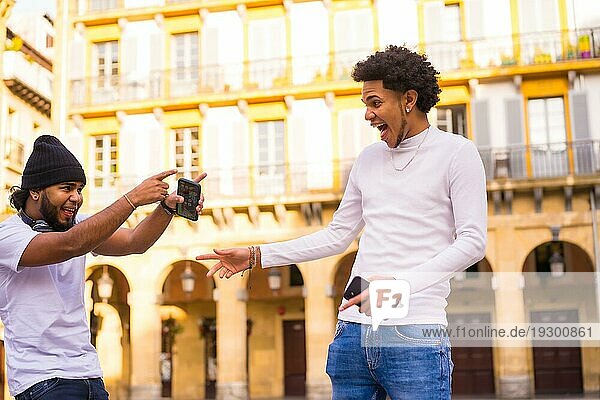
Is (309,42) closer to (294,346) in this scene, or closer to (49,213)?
(294,346)

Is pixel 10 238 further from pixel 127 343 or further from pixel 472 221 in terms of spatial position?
pixel 127 343

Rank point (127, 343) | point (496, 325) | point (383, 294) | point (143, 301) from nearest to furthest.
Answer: point (383, 294) → point (496, 325) → point (143, 301) → point (127, 343)

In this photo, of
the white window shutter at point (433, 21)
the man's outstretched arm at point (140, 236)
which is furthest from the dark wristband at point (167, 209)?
the white window shutter at point (433, 21)

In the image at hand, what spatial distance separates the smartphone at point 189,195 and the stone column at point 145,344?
68.6ft

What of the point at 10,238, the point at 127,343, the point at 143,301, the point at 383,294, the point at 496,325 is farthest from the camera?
the point at 127,343

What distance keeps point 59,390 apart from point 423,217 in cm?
145

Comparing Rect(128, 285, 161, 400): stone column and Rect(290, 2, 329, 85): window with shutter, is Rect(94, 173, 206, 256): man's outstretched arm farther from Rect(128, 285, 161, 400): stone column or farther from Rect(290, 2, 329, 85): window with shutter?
Rect(290, 2, 329, 85): window with shutter

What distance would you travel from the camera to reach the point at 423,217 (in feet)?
9.98

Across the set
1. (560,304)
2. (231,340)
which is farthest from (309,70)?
(560,304)

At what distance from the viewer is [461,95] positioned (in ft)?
78.5

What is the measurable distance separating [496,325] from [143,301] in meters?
9.25

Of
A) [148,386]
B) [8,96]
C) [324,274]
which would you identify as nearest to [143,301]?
[148,386]

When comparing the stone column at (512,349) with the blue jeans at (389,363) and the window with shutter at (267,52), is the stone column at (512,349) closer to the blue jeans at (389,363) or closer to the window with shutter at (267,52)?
the window with shutter at (267,52)

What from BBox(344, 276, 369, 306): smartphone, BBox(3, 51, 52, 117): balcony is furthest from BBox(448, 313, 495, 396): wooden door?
BBox(344, 276, 369, 306): smartphone
